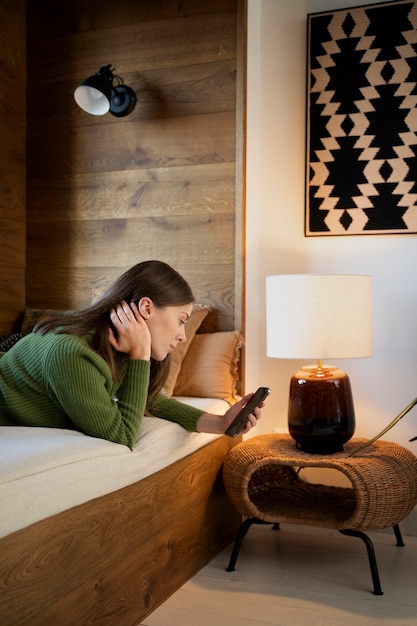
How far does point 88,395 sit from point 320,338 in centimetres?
98

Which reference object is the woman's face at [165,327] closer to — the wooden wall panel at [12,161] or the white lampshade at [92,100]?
the white lampshade at [92,100]

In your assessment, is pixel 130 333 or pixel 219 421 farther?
pixel 219 421

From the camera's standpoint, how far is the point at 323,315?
2.56 meters

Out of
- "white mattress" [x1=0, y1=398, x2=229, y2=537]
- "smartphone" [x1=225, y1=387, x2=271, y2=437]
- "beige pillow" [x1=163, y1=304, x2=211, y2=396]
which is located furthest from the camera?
"beige pillow" [x1=163, y1=304, x2=211, y2=396]

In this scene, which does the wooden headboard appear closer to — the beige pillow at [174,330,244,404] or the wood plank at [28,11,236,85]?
the wood plank at [28,11,236,85]

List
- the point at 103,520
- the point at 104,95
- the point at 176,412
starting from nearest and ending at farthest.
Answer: the point at 103,520 → the point at 176,412 → the point at 104,95

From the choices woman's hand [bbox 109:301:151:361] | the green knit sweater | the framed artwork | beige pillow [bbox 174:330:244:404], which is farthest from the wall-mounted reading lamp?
the green knit sweater

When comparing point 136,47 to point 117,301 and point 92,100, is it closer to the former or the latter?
point 92,100

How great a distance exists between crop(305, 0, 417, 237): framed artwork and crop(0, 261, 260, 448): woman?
3.63 feet

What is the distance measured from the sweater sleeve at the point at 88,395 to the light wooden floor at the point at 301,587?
1.85ft

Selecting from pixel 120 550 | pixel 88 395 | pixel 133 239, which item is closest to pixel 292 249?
pixel 133 239

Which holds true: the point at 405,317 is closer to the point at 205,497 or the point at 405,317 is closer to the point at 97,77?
the point at 205,497

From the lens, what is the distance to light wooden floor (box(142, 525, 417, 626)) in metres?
2.12

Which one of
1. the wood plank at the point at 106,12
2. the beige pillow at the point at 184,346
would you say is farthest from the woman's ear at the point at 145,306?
the wood plank at the point at 106,12
